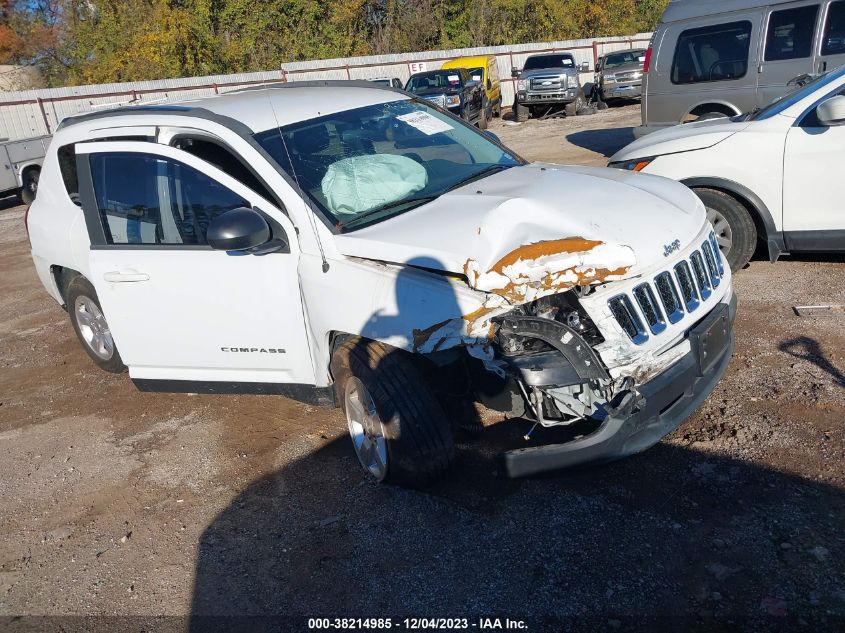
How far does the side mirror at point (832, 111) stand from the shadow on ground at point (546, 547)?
2988mm

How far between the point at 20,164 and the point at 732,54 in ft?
44.2

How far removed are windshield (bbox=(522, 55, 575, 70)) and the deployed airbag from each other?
18854mm

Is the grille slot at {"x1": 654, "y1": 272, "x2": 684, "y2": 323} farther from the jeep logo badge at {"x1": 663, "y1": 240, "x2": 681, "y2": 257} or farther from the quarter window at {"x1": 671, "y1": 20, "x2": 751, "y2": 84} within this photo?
the quarter window at {"x1": 671, "y1": 20, "x2": 751, "y2": 84}

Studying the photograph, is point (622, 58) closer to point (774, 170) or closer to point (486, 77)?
point (486, 77)

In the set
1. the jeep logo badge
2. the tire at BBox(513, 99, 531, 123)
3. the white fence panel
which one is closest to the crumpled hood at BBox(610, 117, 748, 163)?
the jeep logo badge

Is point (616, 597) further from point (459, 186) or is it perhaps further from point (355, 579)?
point (459, 186)

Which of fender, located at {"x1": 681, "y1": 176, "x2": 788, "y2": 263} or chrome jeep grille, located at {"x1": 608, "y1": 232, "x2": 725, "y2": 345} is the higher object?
chrome jeep grille, located at {"x1": 608, "y1": 232, "x2": 725, "y2": 345}

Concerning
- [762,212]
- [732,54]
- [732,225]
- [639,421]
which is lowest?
[732,225]

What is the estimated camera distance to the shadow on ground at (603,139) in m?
14.4

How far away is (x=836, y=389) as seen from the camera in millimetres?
4188

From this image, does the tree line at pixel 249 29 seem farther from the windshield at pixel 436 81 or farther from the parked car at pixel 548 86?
the parked car at pixel 548 86

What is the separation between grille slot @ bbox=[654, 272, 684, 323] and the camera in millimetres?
3352

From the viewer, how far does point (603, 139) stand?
622 inches

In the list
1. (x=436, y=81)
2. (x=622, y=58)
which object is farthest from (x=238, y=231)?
(x=622, y=58)
